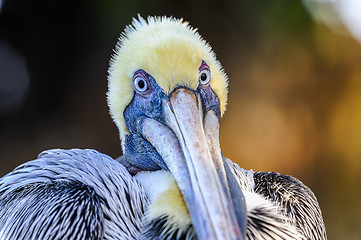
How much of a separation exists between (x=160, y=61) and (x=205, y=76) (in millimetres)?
137

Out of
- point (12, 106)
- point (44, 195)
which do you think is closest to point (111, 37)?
point (12, 106)

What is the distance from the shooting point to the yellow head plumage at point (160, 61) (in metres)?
0.95

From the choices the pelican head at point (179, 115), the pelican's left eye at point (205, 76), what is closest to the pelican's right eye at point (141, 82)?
the pelican head at point (179, 115)

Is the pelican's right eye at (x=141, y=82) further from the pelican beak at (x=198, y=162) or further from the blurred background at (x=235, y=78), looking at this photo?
the blurred background at (x=235, y=78)

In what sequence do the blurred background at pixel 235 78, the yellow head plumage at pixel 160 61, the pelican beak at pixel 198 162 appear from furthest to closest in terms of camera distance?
the blurred background at pixel 235 78
the yellow head plumage at pixel 160 61
the pelican beak at pixel 198 162

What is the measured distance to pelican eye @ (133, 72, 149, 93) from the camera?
0.99m

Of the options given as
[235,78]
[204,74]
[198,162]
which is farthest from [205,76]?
[235,78]

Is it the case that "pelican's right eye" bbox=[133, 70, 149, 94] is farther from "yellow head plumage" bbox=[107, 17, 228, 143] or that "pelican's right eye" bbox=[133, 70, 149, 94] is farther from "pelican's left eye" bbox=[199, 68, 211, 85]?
"pelican's left eye" bbox=[199, 68, 211, 85]

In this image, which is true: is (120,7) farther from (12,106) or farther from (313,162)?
(313,162)

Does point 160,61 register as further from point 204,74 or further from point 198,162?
point 198,162

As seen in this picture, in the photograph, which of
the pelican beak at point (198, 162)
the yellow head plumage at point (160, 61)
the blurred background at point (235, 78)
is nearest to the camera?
the pelican beak at point (198, 162)

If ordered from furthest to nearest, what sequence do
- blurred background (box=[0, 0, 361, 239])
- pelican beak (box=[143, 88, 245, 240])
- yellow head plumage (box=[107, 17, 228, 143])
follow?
blurred background (box=[0, 0, 361, 239])
yellow head plumage (box=[107, 17, 228, 143])
pelican beak (box=[143, 88, 245, 240])

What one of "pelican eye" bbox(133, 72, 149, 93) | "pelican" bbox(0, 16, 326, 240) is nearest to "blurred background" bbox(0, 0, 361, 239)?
"pelican" bbox(0, 16, 326, 240)

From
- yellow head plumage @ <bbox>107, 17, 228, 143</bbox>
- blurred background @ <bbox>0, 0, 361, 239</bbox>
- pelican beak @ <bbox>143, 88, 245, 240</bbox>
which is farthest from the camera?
blurred background @ <bbox>0, 0, 361, 239</bbox>
